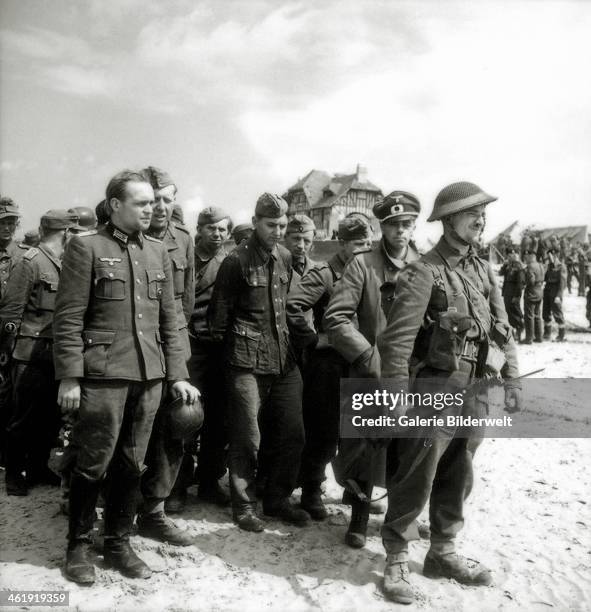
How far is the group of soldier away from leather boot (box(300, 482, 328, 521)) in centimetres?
2

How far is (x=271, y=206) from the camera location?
444 cm

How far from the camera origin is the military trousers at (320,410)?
466 centimetres

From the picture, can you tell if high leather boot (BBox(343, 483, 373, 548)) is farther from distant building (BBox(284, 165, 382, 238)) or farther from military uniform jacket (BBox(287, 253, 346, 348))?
distant building (BBox(284, 165, 382, 238))

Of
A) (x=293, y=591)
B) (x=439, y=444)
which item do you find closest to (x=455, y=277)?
(x=439, y=444)

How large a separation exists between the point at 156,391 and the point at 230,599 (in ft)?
4.24

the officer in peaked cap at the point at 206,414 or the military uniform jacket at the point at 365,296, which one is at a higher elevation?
the military uniform jacket at the point at 365,296

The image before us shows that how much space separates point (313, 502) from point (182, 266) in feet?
6.98

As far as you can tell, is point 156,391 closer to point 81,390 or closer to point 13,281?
point 81,390

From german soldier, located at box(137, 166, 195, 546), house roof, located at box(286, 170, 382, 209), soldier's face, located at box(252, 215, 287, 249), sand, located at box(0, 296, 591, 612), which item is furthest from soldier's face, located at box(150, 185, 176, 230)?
house roof, located at box(286, 170, 382, 209)

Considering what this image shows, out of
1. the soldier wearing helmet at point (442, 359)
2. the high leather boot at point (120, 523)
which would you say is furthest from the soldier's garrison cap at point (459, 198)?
the high leather boot at point (120, 523)

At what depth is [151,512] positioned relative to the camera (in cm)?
414

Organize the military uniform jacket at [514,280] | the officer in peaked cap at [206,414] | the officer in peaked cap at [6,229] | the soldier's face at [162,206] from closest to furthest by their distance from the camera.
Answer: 1. the soldier's face at [162,206]
2. the officer in peaked cap at [206,414]
3. the officer in peaked cap at [6,229]
4. the military uniform jacket at [514,280]

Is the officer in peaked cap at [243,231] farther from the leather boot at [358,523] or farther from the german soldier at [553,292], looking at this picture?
the german soldier at [553,292]

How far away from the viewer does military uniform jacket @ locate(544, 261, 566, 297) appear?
16.7 meters
